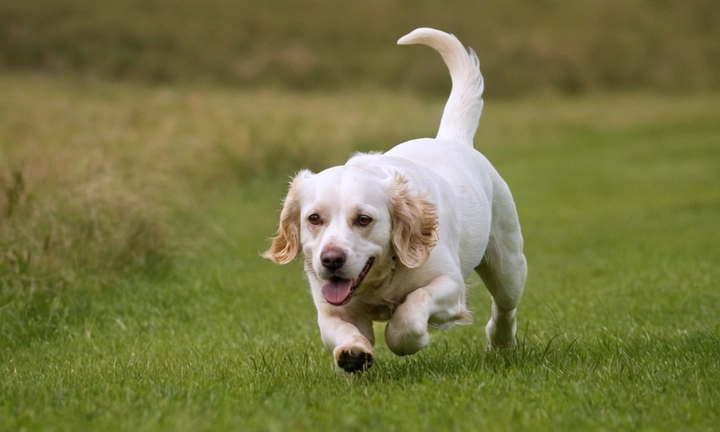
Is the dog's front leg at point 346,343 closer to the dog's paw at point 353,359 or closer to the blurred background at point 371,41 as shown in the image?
the dog's paw at point 353,359

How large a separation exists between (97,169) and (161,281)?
7.54 ft

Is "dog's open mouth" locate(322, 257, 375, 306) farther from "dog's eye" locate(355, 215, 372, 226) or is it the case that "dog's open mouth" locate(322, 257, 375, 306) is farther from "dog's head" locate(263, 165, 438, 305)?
"dog's eye" locate(355, 215, 372, 226)

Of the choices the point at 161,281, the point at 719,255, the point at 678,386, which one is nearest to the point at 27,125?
the point at 161,281

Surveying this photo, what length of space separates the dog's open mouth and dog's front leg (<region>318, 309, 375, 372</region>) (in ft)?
0.46

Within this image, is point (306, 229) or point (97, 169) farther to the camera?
point (97, 169)

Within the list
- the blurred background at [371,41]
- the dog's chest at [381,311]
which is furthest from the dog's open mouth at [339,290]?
the blurred background at [371,41]

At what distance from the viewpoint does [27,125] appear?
16.2m

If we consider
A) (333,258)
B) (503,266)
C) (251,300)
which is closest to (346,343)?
(333,258)

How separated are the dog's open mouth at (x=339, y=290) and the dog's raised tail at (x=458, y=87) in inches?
76.7

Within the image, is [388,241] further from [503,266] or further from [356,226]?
[503,266]

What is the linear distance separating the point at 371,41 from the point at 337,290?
38.7 m

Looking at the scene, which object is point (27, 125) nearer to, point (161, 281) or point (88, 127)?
point (88, 127)

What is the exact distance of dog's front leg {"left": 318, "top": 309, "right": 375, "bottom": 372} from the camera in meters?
5.18

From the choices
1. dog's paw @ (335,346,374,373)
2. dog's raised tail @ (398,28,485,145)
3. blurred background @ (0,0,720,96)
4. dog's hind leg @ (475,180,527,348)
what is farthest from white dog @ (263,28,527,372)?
blurred background @ (0,0,720,96)
